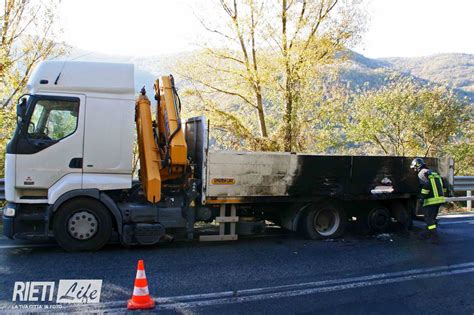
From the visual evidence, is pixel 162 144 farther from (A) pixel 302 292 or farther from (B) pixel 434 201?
(B) pixel 434 201

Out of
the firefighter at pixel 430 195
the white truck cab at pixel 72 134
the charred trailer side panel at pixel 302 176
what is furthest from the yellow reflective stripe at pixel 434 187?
the white truck cab at pixel 72 134

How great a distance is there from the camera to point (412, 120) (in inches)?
744

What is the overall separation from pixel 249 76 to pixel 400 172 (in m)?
8.70

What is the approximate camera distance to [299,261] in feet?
21.8

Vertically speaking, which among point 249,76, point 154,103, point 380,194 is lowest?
point 380,194

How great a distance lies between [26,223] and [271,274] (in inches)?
144

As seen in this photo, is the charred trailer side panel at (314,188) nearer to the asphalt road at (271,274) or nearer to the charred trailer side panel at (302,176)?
the charred trailer side panel at (302,176)

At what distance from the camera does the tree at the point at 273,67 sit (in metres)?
16.1

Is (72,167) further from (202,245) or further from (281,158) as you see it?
(281,158)

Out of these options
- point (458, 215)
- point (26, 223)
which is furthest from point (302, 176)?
point (458, 215)

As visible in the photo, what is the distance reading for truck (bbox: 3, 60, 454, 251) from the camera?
259 inches

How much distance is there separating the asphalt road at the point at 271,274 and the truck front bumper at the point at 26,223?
0.94ft

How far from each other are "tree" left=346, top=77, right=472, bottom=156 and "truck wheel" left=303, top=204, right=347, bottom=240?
35.4 ft

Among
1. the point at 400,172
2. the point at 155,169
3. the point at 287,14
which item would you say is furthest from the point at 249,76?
the point at 155,169
